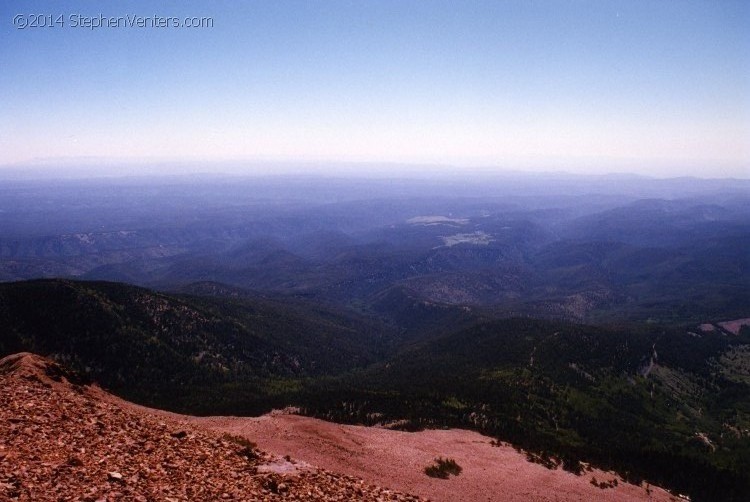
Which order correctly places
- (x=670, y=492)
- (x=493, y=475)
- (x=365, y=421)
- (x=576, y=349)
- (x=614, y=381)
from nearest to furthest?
(x=493, y=475) → (x=670, y=492) → (x=365, y=421) → (x=614, y=381) → (x=576, y=349)

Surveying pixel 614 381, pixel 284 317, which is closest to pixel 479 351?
pixel 614 381

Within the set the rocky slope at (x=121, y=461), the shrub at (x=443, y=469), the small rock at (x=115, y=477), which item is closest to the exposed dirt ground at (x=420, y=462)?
the shrub at (x=443, y=469)

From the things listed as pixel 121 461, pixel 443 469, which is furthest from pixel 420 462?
pixel 121 461

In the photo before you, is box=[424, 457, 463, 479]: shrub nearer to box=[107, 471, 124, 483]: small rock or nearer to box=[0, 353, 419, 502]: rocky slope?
box=[0, 353, 419, 502]: rocky slope

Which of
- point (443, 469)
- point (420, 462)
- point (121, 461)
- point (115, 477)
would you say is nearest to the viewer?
point (115, 477)

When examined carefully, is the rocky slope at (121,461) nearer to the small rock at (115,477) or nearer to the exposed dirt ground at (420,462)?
the small rock at (115,477)

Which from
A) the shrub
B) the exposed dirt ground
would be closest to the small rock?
the exposed dirt ground

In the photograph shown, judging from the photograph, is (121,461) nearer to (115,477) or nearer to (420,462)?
(115,477)

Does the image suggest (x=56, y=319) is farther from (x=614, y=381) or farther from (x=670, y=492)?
(x=614, y=381)

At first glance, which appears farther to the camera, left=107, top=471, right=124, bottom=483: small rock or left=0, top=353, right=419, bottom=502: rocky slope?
left=107, top=471, right=124, bottom=483: small rock
